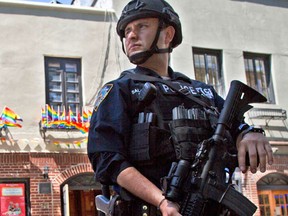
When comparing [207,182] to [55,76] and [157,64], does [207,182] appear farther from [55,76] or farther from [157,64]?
[55,76]

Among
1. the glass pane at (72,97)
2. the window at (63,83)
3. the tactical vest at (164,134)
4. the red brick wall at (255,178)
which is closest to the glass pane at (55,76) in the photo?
the window at (63,83)

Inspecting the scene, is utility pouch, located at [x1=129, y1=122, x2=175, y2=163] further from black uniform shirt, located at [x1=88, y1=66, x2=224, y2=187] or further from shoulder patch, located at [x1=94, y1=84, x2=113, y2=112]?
shoulder patch, located at [x1=94, y1=84, x2=113, y2=112]

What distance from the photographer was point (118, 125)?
8.20ft

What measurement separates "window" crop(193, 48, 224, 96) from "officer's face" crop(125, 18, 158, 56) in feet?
38.3

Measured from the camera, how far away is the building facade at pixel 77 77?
1215cm

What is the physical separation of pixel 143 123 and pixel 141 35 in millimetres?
519

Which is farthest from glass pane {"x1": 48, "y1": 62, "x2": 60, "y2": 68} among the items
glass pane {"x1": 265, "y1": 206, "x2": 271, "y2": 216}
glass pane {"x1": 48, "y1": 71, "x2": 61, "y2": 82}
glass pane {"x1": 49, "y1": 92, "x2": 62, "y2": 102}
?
glass pane {"x1": 265, "y1": 206, "x2": 271, "y2": 216}

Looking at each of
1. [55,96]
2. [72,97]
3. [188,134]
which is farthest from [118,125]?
[72,97]

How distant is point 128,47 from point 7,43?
10.2 metres

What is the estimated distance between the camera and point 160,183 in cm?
241

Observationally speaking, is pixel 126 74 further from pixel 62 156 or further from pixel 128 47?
pixel 62 156

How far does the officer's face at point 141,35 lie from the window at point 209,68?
1169 cm

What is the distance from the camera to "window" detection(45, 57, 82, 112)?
41.7 ft

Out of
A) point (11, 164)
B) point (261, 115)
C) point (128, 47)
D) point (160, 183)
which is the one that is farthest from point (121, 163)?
point (261, 115)
